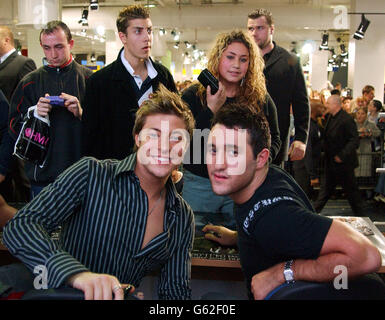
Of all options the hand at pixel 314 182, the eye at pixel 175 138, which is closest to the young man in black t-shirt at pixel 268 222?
the eye at pixel 175 138

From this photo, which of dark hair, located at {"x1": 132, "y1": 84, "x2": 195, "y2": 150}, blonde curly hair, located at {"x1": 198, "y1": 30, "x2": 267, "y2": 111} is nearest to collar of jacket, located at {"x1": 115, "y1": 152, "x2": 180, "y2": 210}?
dark hair, located at {"x1": 132, "y1": 84, "x2": 195, "y2": 150}

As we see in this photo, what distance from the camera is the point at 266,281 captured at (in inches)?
51.1

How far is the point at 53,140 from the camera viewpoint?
2.53 meters

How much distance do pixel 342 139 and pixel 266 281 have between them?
395 cm

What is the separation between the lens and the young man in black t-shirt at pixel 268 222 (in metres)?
1.22

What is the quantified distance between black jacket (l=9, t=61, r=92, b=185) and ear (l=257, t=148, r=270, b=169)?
4.62 feet

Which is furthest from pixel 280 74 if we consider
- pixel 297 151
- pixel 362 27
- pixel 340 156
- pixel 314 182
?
pixel 362 27

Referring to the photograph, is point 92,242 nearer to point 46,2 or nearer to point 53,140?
point 53,140

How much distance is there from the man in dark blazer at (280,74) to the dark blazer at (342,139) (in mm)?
2160

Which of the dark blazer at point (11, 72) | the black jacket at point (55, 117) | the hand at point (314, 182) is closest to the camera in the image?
the black jacket at point (55, 117)

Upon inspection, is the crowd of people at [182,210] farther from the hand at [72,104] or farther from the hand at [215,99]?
the hand at [72,104]

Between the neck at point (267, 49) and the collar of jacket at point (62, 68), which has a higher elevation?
the neck at point (267, 49)

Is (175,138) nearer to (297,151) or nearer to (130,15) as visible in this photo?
(130,15)
